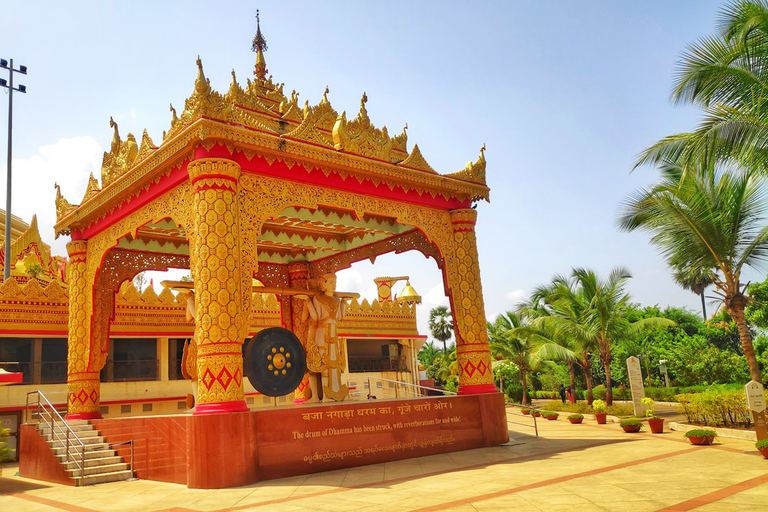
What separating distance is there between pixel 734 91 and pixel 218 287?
27.5 ft

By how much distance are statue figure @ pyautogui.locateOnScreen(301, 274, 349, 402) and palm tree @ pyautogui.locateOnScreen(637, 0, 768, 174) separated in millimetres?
Result: 6661

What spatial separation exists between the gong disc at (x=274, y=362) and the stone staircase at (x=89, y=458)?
8.05ft

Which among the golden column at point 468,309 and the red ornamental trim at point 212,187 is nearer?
the red ornamental trim at point 212,187

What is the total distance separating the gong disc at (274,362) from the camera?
10195 mm

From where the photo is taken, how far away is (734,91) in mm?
9352

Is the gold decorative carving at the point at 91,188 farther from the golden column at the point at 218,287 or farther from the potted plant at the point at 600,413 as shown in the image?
the potted plant at the point at 600,413

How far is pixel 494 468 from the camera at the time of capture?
27.3 feet

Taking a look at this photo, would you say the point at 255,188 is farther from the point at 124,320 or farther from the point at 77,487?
the point at 124,320

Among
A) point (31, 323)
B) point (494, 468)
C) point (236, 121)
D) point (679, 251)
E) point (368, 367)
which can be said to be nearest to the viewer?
point (494, 468)

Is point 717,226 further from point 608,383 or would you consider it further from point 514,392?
point 514,392

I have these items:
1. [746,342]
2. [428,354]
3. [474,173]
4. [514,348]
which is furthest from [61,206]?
[428,354]

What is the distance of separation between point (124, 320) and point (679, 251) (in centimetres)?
1458

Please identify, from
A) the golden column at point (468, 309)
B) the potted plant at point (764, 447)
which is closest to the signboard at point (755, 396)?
the potted plant at point (764, 447)

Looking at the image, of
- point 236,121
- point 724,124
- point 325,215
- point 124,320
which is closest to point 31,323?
point 124,320
